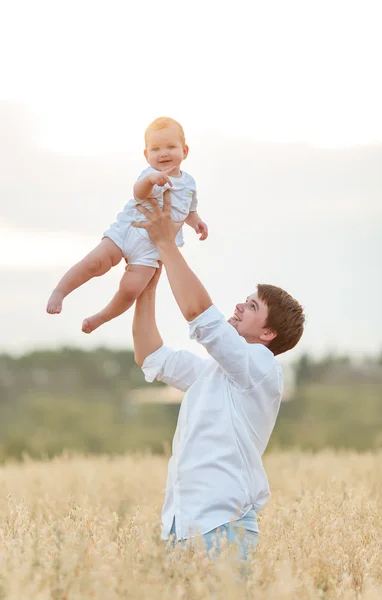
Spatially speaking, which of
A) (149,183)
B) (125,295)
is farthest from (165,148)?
(125,295)

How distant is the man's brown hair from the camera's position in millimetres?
4664

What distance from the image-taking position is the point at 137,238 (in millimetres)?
4598

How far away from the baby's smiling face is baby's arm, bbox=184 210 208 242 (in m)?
0.35

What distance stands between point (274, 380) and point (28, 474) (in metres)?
5.42

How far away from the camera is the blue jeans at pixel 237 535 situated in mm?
4031

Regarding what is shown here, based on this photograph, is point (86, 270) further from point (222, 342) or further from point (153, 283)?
point (222, 342)

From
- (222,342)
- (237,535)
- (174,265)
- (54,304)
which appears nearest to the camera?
(237,535)

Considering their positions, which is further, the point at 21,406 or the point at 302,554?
the point at 21,406

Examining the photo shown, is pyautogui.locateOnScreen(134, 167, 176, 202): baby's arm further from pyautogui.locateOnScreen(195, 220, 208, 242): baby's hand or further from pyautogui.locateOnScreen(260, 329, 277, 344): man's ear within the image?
pyautogui.locateOnScreen(260, 329, 277, 344): man's ear

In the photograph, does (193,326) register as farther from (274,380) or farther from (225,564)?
(225,564)

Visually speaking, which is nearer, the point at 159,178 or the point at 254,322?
the point at 159,178

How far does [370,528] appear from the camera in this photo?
19.1 ft

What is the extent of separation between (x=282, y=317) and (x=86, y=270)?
1113 mm

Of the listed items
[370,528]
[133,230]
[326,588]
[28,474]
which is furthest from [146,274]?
[28,474]
